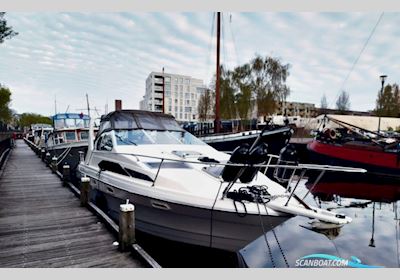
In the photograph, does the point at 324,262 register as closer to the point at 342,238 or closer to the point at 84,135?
the point at 342,238

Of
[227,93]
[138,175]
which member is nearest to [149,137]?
[138,175]

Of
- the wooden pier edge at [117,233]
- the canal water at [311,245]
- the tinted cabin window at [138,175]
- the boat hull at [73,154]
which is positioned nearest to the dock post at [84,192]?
the wooden pier edge at [117,233]

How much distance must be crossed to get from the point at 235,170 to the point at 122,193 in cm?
261

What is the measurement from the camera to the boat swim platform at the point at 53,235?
4023mm

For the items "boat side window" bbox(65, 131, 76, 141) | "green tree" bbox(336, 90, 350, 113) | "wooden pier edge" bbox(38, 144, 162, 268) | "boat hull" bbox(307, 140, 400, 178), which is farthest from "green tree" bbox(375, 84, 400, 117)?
"wooden pier edge" bbox(38, 144, 162, 268)

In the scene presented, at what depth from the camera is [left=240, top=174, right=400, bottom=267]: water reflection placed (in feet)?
17.6

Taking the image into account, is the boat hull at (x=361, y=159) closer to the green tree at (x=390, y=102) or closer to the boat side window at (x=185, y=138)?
the boat side window at (x=185, y=138)

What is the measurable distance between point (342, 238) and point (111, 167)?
5922 millimetres

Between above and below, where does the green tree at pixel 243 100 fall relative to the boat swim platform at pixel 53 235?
above

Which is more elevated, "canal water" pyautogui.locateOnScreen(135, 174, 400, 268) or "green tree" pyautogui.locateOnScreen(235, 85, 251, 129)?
"green tree" pyautogui.locateOnScreen(235, 85, 251, 129)

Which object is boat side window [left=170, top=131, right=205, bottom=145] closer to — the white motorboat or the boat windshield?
the boat windshield

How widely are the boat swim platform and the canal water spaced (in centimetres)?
110

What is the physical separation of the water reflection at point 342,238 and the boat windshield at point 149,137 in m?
3.23

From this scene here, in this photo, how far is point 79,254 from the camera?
13.8 feet
